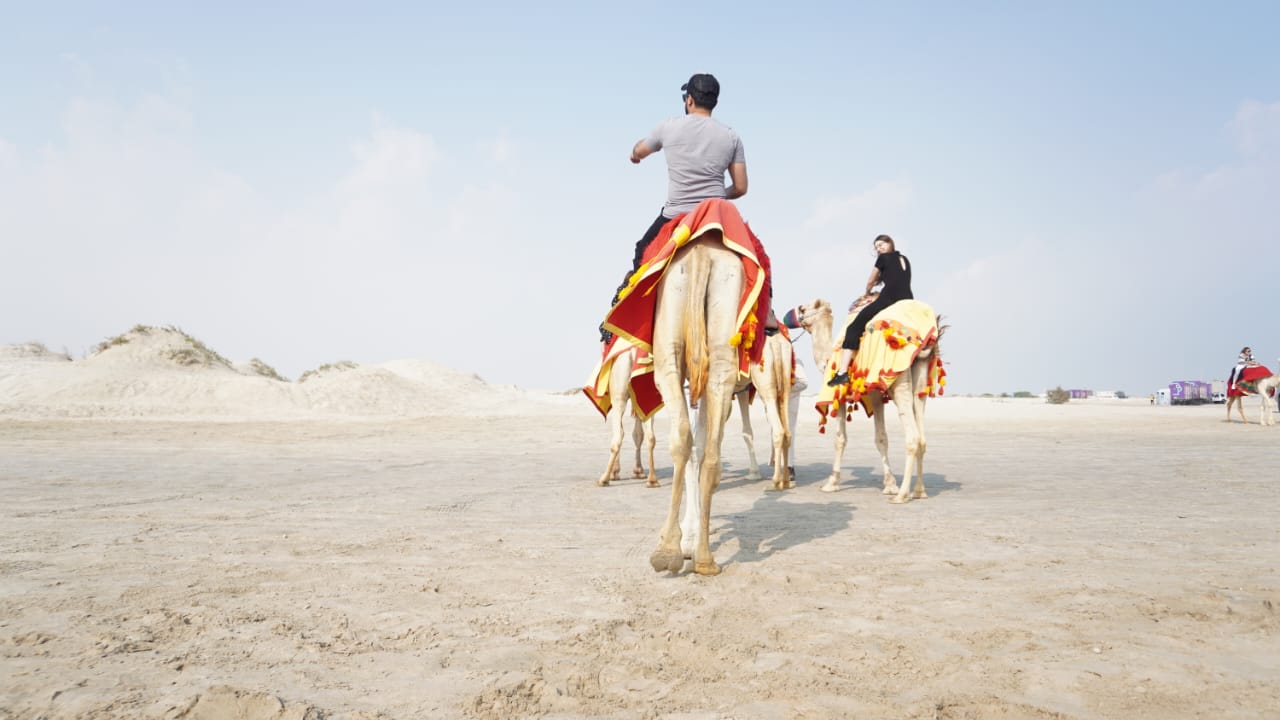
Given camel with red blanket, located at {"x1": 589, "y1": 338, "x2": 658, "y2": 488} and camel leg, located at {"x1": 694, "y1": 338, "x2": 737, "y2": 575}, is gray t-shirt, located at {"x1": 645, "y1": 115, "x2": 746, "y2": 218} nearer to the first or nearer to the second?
camel leg, located at {"x1": 694, "y1": 338, "x2": 737, "y2": 575}

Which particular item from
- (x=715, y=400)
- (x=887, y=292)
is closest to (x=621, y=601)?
(x=715, y=400)

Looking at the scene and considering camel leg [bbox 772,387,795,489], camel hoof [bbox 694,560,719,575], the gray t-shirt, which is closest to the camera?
camel hoof [bbox 694,560,719,575]

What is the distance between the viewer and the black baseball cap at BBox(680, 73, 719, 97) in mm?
5371

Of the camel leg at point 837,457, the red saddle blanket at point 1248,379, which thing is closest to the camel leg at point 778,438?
the camel leg at point 837,457

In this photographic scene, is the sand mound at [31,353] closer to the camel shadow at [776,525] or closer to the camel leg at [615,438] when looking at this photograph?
the camel leg at [615,438]

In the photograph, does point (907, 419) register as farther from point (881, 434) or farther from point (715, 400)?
point (715, 400)

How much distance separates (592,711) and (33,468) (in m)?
11.8

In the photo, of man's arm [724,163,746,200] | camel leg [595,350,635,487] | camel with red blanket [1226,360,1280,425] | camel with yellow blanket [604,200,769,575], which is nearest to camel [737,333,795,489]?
camel leg [595,350,635,487]

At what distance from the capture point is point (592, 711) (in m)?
2.46

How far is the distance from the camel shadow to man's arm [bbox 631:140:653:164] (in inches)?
120

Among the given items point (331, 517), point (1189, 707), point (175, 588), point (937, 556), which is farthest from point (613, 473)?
point (1189, 707)

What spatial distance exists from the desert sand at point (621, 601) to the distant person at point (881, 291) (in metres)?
1.66

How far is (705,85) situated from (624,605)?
3.79 metres

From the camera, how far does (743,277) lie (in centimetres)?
483
